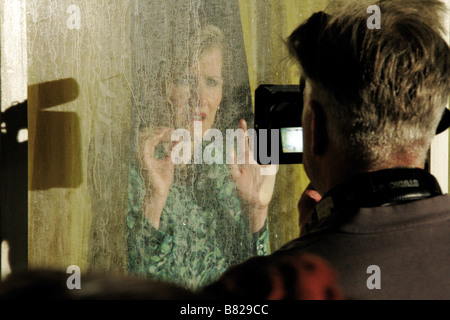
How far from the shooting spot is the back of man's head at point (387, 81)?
3.02ft

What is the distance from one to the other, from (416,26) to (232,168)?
0.85 m

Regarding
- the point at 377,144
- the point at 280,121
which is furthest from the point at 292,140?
the point at 377,144

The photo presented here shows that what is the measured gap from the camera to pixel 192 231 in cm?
163

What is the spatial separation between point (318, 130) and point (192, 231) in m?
0.75

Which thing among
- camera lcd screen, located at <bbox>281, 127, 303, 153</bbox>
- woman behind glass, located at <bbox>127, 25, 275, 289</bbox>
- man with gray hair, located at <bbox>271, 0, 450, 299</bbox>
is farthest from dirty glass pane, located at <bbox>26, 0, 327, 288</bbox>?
man with gray hair, located at <bbox>271, 0, 450, 299</bbox>

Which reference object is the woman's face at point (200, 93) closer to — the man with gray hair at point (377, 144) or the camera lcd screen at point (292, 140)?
the camera lcd screen at point (292, 140)

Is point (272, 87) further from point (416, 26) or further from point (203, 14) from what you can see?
point (416, 26)

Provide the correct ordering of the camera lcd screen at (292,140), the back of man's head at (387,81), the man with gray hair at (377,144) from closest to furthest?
the man with gray hair at (377,144) → the back of man's head at (387,81) → the camera lcd screen at (292,140)

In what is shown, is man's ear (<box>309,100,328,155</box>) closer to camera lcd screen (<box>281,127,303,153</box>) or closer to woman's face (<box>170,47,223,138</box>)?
camera lcd screen (<box>281,127,303,153</box>)

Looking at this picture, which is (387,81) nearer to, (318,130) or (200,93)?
(318,130)

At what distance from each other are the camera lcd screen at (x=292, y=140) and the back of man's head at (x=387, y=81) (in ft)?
1.42

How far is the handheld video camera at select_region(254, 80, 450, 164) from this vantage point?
4.61 feet

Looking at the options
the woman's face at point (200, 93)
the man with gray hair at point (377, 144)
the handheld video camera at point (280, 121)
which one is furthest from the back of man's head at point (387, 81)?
the woman's face at point (200, 93)
